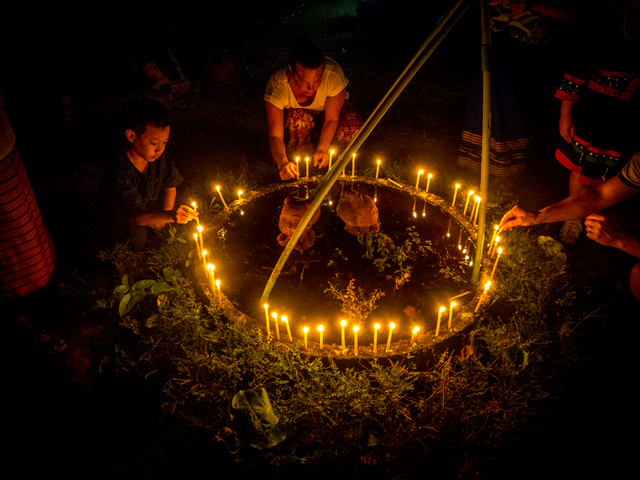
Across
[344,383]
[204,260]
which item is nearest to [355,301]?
[344,383]

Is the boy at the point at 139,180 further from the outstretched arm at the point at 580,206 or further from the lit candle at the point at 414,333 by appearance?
the outstretched arm at the point at 580,206

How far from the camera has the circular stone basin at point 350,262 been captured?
334 cm

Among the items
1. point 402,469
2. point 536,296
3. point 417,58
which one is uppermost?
point 417,58

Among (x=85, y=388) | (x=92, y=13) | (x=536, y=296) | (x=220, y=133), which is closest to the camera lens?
(x=85, y=388)

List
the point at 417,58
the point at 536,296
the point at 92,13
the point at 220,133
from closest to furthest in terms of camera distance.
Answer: the point at 417,58 → the point at 536,296 → the point at 220,133 → the point at 92,13

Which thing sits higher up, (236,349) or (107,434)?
(236,349)

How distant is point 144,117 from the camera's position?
3602 millimetres

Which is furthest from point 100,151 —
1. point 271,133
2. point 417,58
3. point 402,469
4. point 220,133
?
point 402,469

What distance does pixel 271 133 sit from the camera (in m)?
5.05

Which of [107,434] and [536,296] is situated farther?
[536,296]

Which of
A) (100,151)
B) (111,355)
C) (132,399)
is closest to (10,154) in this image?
(111,355)

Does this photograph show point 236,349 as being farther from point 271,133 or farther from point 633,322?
point 633,322

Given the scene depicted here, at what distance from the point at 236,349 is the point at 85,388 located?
4.11ft

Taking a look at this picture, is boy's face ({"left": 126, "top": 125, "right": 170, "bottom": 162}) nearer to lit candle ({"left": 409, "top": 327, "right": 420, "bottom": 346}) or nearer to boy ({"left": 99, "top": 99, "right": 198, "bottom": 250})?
boy ({"left": 99, "top": 99, "right": 198, "bottom": 250})
